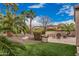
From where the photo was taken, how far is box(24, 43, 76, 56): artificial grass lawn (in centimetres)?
209

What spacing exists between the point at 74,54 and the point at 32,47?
0.43 metres

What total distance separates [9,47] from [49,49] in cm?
41

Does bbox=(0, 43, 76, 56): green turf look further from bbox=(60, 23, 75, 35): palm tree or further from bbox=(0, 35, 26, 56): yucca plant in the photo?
bbox=(60, 23, 75, 35): palm tree

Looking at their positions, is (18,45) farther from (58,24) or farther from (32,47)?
(58,24)

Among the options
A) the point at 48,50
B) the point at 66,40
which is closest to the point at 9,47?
the point at 48,50

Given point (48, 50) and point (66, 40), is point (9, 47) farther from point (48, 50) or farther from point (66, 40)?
point (66, 40)

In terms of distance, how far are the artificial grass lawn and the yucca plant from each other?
0.08 m

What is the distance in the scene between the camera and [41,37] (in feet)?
7.06

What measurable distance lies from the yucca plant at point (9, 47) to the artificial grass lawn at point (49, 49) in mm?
75

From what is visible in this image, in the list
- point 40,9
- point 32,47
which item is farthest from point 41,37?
point 40,9

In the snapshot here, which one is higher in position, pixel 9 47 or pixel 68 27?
pixel 68 27

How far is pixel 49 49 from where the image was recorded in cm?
211

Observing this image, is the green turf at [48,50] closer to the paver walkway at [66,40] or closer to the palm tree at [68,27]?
the paver walkway at [66,40]

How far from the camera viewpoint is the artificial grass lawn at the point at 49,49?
209cm
